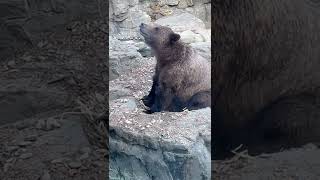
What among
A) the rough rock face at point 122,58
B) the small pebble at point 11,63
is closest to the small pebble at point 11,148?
the rough rock face at point 122,58

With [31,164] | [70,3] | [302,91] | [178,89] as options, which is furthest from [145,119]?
[70,3]

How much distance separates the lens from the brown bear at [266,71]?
3.40 m

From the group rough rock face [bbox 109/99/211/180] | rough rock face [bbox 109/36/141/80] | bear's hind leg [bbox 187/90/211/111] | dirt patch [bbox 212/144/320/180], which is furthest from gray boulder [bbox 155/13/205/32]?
dirt patch [bbox 212/144/320/180]

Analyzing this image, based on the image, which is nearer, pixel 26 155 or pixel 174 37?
pixel 26 155

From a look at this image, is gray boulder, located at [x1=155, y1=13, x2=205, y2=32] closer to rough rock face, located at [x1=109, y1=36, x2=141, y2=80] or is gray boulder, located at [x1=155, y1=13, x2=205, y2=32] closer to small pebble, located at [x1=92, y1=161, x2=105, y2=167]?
rough rock face, located at [x1=109, y1=36, x2=141, y2=80]

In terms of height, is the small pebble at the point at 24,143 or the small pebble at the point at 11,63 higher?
the small pebble at the point at 11,63

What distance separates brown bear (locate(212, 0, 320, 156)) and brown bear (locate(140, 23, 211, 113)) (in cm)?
11

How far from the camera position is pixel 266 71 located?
3449mm

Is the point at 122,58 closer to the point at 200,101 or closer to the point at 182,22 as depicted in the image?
the point at 182,22

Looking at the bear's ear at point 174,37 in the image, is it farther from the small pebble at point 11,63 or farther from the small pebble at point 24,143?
the small pebble at point 11,63

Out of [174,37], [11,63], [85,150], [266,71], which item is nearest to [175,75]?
[174,37]

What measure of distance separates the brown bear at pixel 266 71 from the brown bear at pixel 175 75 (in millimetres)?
Result: 108

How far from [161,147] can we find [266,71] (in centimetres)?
70

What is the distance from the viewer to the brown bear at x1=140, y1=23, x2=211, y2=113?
10.8 ft
